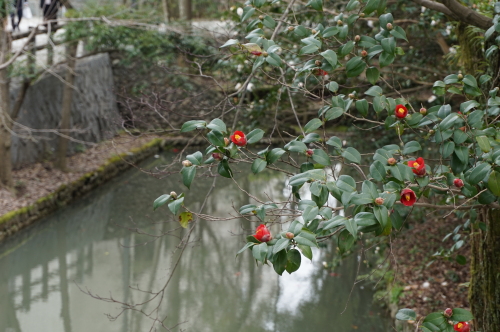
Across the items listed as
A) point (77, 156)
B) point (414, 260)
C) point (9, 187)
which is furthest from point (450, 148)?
point (77, 156)

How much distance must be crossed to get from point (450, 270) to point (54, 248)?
14.3 ft

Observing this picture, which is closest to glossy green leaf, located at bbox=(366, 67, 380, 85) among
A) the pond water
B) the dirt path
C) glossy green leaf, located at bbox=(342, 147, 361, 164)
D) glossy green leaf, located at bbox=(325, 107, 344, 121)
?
glossy green leaf, located at bbox=(325, 107, 344, 121)

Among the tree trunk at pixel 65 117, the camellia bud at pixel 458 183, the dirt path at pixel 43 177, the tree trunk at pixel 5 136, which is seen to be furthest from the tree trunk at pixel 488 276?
the tree trunk at pixel 65 117

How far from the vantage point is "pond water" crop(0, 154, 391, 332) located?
4441 millimetres

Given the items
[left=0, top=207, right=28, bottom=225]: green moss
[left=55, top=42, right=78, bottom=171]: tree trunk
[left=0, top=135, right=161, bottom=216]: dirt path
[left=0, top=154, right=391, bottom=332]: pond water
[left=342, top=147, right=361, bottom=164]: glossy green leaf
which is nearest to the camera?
[left=342, top=147, right=361, bottom=164]: glossy green leaf

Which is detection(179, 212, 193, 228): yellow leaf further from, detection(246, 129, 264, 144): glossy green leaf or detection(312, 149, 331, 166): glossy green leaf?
detection(312, 149, 331, 166): glossy green leaf

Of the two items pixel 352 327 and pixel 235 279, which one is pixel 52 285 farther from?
pixel 352 327

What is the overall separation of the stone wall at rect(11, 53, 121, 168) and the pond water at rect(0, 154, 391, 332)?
1365mm

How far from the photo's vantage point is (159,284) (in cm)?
512

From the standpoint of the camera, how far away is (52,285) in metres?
5.23

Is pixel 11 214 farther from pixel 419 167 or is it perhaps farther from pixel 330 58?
pixel 419 167

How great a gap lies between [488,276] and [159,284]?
3.47 meters

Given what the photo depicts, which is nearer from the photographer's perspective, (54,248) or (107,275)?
(107,275)

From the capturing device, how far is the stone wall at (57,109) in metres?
7.65
